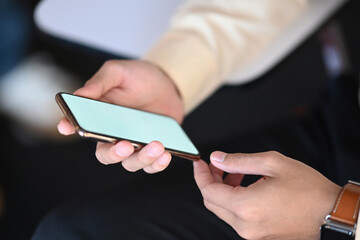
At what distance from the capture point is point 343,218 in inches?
16.0

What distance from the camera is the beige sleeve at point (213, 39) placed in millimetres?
676

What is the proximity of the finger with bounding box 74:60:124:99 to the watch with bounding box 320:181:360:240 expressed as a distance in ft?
0.84

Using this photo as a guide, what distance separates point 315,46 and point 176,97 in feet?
1.87

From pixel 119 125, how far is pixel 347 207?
8.5 inches

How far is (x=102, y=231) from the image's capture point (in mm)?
550

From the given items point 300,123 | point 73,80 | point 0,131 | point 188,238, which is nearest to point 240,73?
point 300,123

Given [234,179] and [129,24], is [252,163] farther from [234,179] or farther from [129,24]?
[129,24]

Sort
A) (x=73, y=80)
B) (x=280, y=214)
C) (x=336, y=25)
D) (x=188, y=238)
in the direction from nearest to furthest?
(x=280, y=214)
(x=188, y=238)
(x=336, y=25)
(x=73, y=80)

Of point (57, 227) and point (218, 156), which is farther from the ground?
point (218, 156)

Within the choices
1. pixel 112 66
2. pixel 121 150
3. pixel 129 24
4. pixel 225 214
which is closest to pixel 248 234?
pixel 225 214

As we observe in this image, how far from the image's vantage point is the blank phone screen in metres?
0.45

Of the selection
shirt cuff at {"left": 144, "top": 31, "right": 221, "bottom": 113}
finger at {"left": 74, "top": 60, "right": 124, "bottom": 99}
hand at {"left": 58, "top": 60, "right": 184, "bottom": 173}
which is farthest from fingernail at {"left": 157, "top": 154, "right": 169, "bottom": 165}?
shirt cuff at {"left": 144, "top": 31, "right": 221, "bottom": 113}

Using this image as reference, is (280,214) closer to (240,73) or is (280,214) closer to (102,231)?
(102,231)

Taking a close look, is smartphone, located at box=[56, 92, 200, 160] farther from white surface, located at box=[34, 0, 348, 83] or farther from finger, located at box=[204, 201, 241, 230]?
white surface, located at box=[34, 0, 348, 83]
